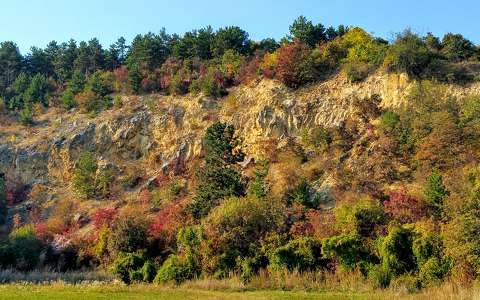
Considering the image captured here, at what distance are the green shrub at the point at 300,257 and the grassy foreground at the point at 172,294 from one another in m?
2.60

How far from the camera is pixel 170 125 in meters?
47.0

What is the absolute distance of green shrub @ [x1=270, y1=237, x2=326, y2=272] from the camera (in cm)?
2566

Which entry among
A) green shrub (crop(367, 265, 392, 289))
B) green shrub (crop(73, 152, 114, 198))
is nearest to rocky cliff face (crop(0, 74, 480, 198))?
green shrub (crop(73, 152, 114, 198))

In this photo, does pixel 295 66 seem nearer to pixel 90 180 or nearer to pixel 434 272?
pixel 90 180

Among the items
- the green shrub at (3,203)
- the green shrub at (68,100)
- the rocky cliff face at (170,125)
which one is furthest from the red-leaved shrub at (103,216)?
the green shrub at (68,100)

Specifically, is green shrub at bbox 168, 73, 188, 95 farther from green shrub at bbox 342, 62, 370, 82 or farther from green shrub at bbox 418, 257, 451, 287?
green shrub at bbox 418, 257, 451, 287

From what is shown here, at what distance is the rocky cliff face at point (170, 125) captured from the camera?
41.7 meters

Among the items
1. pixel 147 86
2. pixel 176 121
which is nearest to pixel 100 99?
pixel 147 86

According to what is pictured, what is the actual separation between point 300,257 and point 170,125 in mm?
24242

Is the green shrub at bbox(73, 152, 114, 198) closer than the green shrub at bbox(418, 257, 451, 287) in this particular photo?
No

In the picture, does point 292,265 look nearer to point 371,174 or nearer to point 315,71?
point 371,174

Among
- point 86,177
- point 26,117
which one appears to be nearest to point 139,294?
point 86,177

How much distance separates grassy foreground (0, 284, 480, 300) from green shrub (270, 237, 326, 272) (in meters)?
2.60

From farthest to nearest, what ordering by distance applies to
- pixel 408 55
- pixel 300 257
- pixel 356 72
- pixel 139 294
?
pixel 356 72 → pixel 408 55 → pixel 300 257 → pixel 139 294
